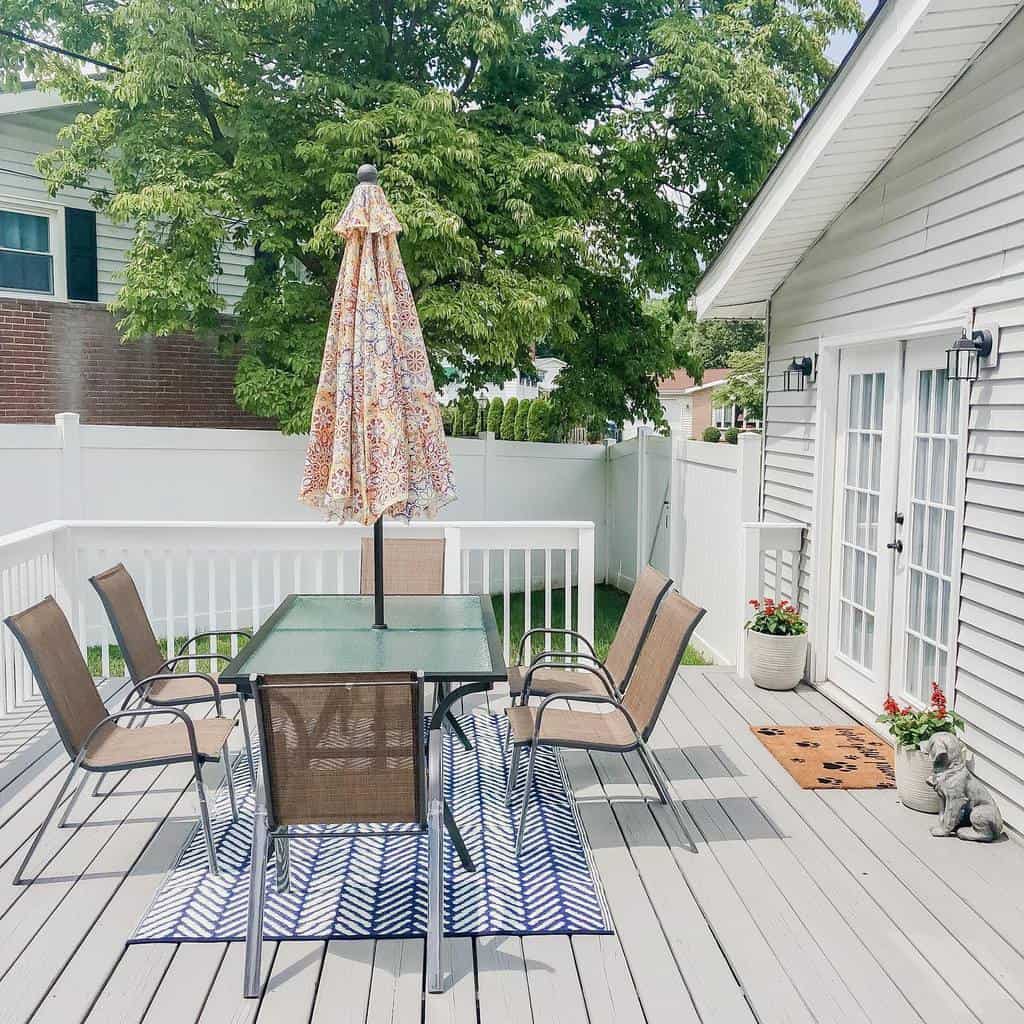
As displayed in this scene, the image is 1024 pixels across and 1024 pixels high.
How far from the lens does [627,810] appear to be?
4.17 metres

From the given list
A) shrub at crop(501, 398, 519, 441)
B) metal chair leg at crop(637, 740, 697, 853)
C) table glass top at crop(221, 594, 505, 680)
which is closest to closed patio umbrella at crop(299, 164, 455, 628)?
table glass top at crop(221, 594, 505, 680)

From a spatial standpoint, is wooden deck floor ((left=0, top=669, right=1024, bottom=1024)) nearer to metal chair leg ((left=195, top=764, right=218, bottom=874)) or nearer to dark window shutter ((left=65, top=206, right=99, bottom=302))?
metal chair leg ((left=195, top=764, right=218, bottom=874))

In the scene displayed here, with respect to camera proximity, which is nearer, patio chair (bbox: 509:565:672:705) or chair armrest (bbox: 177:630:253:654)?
patio chair (bbox: 509:565:672:705)

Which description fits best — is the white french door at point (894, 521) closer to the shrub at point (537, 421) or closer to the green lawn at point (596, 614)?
the green lawn at point (596, 614)

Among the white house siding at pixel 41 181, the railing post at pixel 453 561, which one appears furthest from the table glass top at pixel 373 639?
the white house siding at pixel 41 181

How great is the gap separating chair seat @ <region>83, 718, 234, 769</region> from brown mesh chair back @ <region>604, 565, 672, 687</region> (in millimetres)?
1711

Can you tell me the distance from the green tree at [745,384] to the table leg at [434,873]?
20888 millimetres

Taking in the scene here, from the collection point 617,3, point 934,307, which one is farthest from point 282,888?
point 617,3

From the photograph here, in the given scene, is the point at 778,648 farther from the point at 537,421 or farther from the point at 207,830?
the point at 537,421

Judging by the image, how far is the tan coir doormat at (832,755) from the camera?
4.51 m

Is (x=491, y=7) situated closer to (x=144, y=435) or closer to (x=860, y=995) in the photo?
(x=144, y=435)

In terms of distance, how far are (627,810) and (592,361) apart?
6923mm

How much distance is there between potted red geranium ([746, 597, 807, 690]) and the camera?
5934 millimetres

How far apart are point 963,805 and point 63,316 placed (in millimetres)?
8646
